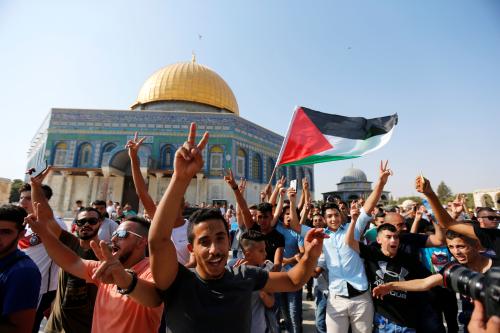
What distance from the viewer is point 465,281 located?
1.23m

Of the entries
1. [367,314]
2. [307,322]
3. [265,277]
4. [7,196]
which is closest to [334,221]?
[367,314]

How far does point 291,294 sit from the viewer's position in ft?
11.2

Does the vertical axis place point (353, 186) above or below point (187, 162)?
above

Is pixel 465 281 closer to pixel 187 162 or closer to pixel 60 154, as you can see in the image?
pixel 187 162

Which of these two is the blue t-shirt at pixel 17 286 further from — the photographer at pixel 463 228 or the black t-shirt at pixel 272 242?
the photographer at pixel 463 228

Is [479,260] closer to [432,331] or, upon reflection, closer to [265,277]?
[432,331]

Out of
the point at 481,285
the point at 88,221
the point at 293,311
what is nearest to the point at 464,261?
the point at 481,285

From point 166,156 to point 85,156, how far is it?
622 cm

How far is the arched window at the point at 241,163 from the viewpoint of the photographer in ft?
73.9

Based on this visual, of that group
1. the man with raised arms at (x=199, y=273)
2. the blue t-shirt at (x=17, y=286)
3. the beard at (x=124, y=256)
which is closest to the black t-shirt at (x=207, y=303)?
the man with raised arms at (x=199, y=273)

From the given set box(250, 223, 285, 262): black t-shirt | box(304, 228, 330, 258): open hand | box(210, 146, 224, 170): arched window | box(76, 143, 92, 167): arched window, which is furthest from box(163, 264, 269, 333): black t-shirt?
box(76, 143, 92, 167): arched window

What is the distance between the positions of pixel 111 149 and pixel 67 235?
2104 centimetres

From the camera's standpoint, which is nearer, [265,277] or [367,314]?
[265,277]

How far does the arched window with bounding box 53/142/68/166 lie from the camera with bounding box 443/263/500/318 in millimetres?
24994
